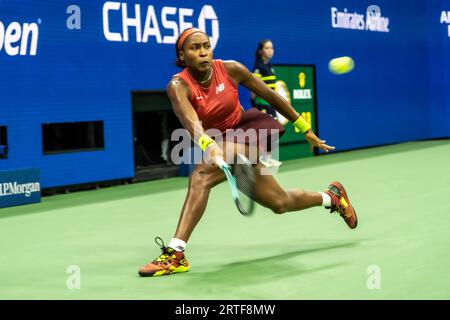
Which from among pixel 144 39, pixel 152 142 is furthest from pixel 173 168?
pixel 144 39

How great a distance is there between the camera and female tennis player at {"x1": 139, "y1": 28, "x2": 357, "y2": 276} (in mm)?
4566

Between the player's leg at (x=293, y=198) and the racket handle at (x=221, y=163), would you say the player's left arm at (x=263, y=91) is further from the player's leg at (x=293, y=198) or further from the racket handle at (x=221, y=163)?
the racket handle at (x=221, y=163)

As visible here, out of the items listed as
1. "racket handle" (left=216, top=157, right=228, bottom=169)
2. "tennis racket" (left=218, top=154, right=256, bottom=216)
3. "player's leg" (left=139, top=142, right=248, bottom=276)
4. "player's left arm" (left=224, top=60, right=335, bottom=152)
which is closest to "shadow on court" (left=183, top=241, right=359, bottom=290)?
"player's leg" (left=139, top=142, right=248, bottom=276)

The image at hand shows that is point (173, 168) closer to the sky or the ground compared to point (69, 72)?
closer to the ground

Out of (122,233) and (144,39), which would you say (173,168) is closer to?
(144,39)

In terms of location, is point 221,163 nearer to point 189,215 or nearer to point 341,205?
point 189,215

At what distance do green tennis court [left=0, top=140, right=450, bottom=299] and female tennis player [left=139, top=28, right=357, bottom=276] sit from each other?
0.92 ft

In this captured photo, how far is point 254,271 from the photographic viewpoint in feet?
14.9

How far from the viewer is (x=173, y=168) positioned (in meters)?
10.9

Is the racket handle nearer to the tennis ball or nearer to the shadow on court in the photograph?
the shadow on court

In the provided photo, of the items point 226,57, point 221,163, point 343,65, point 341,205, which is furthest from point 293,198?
point 226,57

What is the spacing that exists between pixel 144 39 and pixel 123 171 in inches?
72.8

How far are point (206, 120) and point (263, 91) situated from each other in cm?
48

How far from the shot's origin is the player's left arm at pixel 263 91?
4.98 metres
